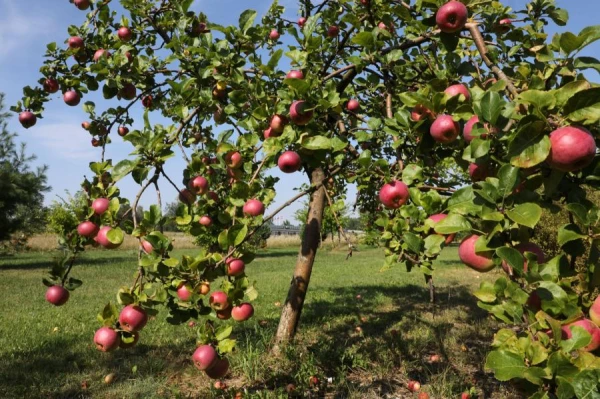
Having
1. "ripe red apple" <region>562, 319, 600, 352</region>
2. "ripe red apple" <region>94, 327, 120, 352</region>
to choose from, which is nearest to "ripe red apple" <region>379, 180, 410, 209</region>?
"ripe red apple" <region>562, 319, 600, 352</region>

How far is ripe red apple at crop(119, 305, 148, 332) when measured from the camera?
1626mm

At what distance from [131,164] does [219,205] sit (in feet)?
2.36

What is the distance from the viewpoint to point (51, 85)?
2889 mm

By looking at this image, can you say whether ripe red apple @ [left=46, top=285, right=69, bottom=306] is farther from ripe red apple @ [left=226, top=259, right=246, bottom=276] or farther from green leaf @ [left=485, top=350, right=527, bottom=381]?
green leaf @ [left=485, top=350, right=527, bottom=381]

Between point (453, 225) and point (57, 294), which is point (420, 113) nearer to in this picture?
point (453, 225)

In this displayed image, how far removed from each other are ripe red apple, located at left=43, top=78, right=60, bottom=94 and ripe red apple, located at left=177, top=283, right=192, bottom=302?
2125 millimetres

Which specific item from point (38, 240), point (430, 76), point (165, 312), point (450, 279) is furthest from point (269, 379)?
point (38, 240)

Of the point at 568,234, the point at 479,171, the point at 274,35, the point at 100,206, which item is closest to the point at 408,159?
the point at 479,171

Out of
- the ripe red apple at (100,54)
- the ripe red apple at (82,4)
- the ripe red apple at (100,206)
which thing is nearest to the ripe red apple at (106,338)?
the ripe red apple at (100,206)

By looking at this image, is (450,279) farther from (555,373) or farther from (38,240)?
(38,240)

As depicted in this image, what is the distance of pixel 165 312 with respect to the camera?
688cm

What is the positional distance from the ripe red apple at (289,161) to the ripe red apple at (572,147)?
1.02 m

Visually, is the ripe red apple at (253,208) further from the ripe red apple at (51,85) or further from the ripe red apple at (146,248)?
the ripe red apple at (51,85)

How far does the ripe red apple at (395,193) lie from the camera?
1.74 metres
